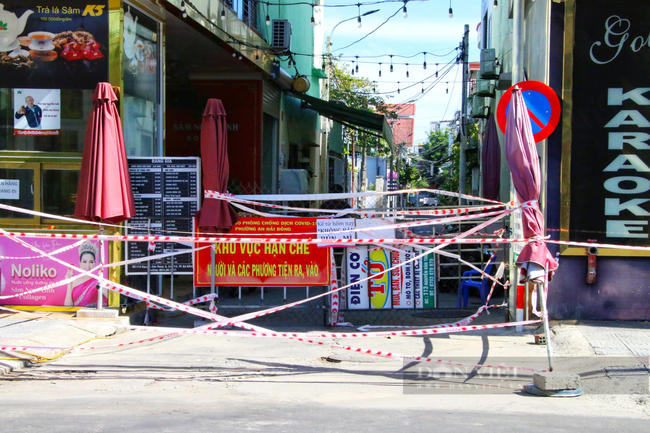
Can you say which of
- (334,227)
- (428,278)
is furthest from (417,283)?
(334,227)

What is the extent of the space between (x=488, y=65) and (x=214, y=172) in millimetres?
8915

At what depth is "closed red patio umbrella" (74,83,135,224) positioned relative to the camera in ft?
25.9

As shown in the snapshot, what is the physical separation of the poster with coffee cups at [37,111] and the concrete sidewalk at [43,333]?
108 inches

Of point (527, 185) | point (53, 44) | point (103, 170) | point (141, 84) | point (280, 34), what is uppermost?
point (280, 34)

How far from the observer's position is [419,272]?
8.45 m

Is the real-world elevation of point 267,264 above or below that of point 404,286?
above

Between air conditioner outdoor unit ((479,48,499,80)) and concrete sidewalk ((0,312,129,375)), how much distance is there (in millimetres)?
10182

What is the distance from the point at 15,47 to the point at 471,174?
18925 millimetres

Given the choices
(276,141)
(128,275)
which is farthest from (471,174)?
(128,275)

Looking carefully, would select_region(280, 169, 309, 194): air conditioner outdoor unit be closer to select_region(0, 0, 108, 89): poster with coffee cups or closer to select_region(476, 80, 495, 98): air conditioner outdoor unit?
select_region(476, 80, 495, 98): air conditioner outdoor unit

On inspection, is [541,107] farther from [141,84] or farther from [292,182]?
[292,182]

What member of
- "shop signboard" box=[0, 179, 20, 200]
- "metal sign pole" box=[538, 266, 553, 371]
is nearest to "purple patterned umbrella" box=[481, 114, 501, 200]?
"metal sign pole" box=[538, 266, 553, 371]

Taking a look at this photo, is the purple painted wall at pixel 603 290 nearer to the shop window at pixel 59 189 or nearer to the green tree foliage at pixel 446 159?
the shop window at pixel 59 189

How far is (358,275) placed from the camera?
8.49m
